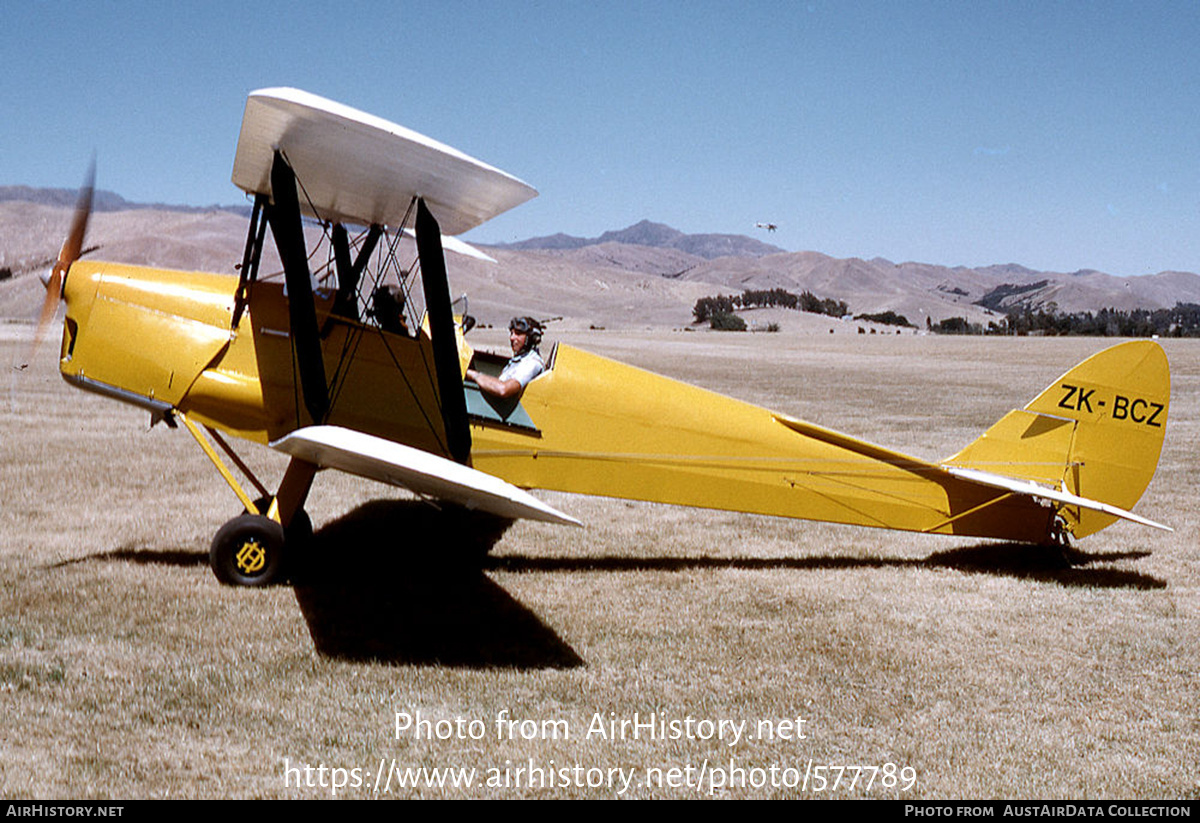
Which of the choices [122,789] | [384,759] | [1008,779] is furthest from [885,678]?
[122,789]

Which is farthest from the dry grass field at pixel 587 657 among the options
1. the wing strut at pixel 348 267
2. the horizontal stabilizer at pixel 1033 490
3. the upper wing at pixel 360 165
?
the upper wing at pixel 360 165

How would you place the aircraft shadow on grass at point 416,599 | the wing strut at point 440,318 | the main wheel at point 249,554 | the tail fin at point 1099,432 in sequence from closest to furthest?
the aircraft shadow on grass at point 416,599, the wing strut at point 440,318, the main wheel at point 249,554, the tail fin at point 1099,432

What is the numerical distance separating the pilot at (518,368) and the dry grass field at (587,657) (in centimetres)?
138

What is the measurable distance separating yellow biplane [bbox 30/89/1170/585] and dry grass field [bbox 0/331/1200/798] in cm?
60

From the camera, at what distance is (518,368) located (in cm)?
634

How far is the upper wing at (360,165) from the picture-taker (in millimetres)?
4871

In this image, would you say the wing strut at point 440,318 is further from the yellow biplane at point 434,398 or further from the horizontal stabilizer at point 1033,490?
the horizontal stabilizer at point 1033,490

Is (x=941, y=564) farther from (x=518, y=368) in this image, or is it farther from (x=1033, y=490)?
(x=518, y=368)

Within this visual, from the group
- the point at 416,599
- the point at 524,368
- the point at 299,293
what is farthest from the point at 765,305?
the point at 299,293

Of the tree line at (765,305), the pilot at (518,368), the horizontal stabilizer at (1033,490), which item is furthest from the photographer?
the tree line at (765,305)

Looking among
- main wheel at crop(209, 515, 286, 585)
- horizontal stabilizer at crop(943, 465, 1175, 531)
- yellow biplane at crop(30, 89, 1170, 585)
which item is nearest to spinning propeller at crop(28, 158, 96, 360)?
yellow biplane at crop(30, 89, 1170, 585)

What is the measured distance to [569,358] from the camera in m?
6.54

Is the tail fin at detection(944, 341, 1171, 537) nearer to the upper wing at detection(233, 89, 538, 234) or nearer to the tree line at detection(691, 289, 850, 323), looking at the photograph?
the upper wing at detection(233, 89, 538, 234)

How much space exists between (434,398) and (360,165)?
159 centimetres
